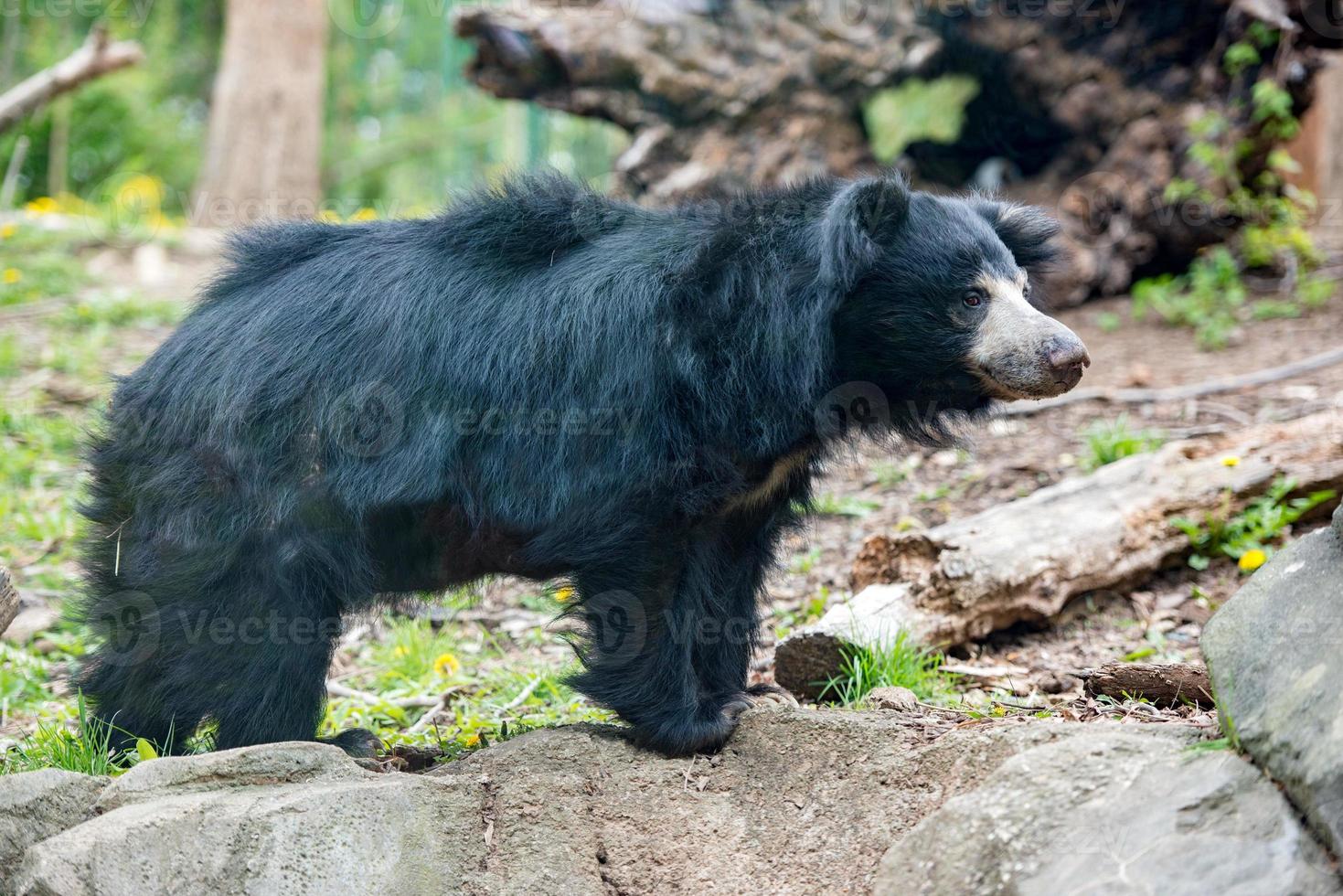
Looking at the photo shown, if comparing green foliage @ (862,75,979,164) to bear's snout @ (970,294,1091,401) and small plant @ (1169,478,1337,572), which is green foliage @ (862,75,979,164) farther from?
bear's snout @ (970,294,1091,401)

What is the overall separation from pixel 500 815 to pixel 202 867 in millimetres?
620

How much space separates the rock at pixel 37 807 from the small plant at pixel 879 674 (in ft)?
6.23

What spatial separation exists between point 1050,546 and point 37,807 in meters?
2.99

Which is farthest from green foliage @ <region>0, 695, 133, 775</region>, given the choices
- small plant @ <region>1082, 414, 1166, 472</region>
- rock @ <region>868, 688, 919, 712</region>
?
small plant @ <region>1082, 414, 1166, 472</region>

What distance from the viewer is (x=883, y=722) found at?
9.62ft

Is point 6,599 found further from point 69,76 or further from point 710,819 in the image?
point 69,76

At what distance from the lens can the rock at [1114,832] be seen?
1946 millimetres

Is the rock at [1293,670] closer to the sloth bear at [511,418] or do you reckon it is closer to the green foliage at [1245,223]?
the sloth bear at [511,418]

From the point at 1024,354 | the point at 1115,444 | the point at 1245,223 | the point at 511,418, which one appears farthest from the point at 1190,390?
the point at 511,418

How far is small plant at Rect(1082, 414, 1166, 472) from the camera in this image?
5.21m

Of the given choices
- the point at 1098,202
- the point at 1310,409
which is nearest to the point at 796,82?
the point at 1098,202

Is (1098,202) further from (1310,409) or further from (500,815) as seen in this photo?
(500,815)

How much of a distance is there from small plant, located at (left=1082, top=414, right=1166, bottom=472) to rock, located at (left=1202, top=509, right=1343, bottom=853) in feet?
9.25

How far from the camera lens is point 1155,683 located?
314cm
